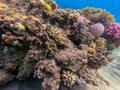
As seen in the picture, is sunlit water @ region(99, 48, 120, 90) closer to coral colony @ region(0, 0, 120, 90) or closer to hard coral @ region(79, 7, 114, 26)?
coral colony @ region(0, 0, 120, 90)

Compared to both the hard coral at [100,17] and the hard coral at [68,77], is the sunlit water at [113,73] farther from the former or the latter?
the hard coral at [68,77]

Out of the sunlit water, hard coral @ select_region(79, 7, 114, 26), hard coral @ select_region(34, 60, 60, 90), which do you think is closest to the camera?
hard coral @ select_region(34, 60, 60, 90)

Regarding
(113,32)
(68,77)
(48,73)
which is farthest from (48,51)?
(113,32)

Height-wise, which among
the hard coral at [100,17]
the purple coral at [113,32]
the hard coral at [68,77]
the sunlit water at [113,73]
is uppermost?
the hard coral at [100,17]

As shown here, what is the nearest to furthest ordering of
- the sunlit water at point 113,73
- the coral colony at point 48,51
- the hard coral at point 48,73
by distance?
the hard coral at point 48,73 → the coral colony at point 48,51 → the sunlit water at point 113,73

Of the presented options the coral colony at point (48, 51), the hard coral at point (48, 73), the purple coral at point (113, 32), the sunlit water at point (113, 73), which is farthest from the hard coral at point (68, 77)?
the purple coral at point (113, 32)

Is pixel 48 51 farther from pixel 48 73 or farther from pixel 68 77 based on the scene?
pixel 68 77

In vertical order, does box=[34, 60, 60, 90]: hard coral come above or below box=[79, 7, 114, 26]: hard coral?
below

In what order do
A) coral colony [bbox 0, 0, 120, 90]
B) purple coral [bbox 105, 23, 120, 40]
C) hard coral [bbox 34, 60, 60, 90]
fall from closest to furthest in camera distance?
1. hard coral [bbox 34, 60, 60, 90]
2. coral colony [bbox 0, 0, 120, 90]
3. purple coral [bbox 105, 23, 120, 40]

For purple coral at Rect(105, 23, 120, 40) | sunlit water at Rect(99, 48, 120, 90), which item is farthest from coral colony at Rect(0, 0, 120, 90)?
purple coral at Rect(105, 23, 120, 40)

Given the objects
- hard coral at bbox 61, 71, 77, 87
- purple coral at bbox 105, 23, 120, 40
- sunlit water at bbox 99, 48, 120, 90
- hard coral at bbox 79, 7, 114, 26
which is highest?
hard coral at bbox 79, 7, 114, 26

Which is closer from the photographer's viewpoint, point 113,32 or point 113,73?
point 113,73

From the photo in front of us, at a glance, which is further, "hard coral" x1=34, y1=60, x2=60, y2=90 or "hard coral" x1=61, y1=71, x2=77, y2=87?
"hard coral" x1=61, y1=71, x2=77, y2=87

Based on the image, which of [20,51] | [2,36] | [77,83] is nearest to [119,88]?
[77,83]
